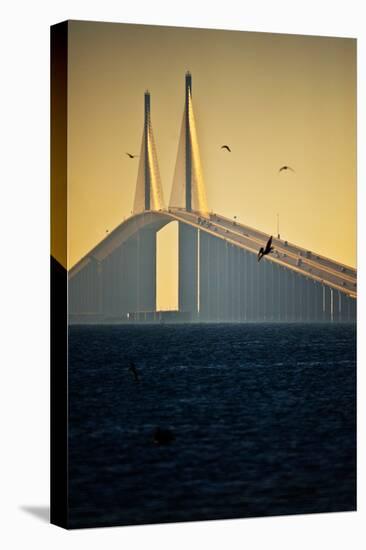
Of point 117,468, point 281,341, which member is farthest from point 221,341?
point 117,468

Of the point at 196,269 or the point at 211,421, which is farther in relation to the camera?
the point at 196,269

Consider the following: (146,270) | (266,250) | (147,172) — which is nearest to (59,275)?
(146,270)

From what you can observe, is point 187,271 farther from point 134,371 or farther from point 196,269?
point 134,371

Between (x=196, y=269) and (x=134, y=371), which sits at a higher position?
(x=196, y=269)


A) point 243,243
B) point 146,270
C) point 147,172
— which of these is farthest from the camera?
point 243,243

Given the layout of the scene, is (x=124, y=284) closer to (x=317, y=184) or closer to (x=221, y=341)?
(x=221, y=341)

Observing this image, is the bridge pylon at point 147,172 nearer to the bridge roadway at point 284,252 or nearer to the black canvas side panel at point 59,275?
the bridge roadway at point 284,252

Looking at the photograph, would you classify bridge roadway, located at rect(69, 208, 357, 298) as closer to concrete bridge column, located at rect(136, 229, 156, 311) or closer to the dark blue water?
concrete bridge column, located at rect(136, 229, 156, 311)
